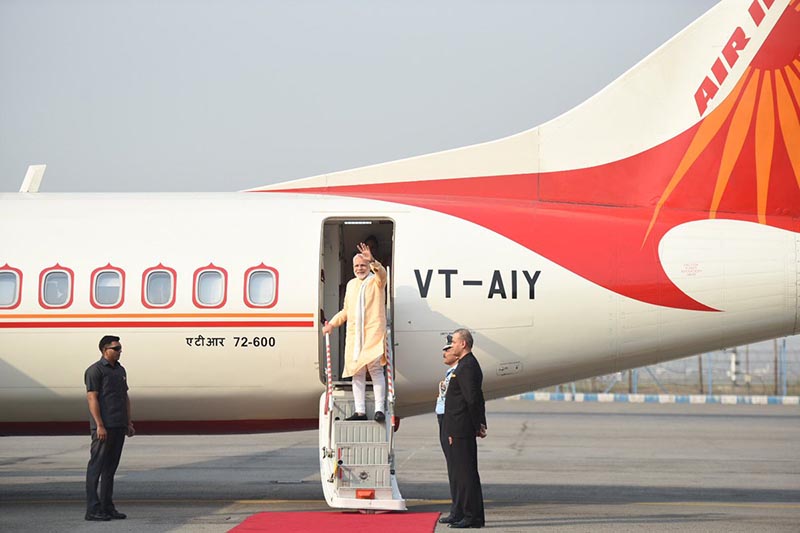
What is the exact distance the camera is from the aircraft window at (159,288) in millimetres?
13133

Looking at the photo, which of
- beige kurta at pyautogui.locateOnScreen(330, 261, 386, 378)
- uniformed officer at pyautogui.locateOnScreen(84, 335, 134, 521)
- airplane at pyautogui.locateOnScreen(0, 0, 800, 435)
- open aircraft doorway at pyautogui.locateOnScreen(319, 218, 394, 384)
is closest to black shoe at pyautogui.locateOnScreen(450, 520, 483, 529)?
beige kurta at pyautogui.locateOnScreen(330, 261, 386, 378)

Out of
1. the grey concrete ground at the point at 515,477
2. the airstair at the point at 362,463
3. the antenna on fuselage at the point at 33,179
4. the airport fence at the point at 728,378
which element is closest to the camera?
the airstair at the point at 362,463

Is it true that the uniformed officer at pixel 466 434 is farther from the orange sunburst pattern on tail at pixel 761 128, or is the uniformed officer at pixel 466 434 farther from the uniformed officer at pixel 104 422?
the uniformed officer at pixel 104 422

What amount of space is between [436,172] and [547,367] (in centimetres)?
295

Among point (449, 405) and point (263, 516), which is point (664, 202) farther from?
point (263, 516)

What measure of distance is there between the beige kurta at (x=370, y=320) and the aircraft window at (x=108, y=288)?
282 cm

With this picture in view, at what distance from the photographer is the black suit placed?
11383 millimetres

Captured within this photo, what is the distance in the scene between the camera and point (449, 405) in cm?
1159

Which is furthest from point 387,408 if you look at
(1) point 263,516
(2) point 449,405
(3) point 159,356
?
(3) point 159,356

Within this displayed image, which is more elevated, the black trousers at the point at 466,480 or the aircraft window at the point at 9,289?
the aircraft window at the point at 9,289

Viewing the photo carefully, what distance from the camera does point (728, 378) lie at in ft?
163

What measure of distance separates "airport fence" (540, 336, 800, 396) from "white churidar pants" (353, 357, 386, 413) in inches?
1333

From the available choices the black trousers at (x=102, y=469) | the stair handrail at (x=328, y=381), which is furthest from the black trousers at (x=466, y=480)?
the black trousers at (x=102, y=469)

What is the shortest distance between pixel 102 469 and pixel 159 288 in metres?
2.30
